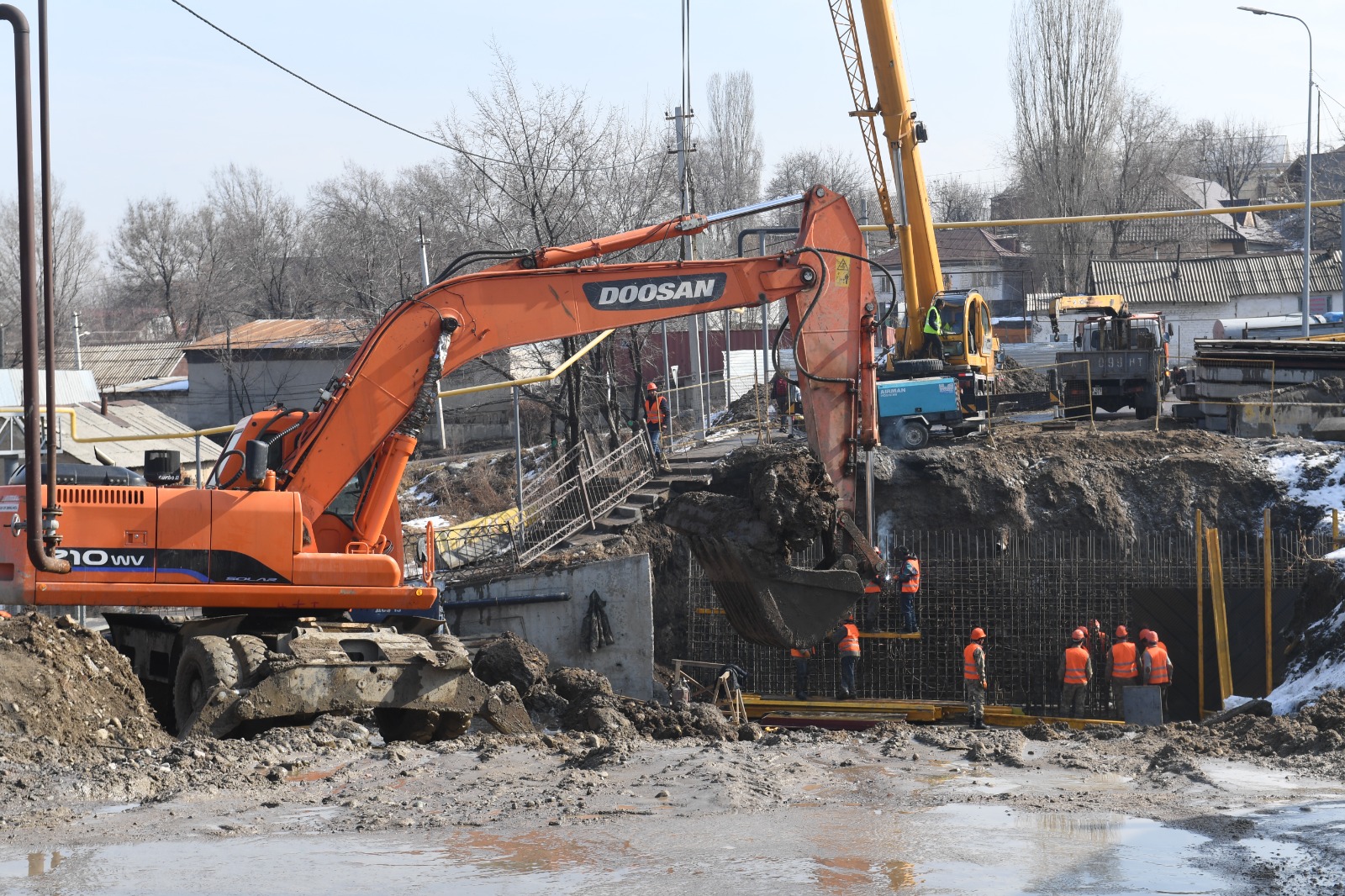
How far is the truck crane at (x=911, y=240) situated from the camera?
69.7ft

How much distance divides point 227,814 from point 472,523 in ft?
41.3

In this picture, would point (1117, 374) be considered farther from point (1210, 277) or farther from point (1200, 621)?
point (1210, 277)

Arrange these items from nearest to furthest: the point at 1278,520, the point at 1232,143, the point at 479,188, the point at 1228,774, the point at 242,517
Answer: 1. the point at 1228,774
2. the point at 242,517
3. the point at 1278,520
4. the point at 479,188
5. the point at 1232,143

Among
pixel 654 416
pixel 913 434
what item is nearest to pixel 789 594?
pixel 654 416

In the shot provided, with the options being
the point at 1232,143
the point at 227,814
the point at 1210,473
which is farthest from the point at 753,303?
the point at 1232,143

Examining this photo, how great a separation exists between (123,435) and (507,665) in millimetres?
15928

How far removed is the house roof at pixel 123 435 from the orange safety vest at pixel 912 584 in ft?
35.3

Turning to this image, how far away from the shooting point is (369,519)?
999 cm

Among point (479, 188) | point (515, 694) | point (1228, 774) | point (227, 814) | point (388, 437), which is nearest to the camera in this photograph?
point (227, 814)

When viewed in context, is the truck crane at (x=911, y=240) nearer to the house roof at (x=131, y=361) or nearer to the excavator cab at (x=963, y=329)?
the excavator cab at (x=963, y=329)

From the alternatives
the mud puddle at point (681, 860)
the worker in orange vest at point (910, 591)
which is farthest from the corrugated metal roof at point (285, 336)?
the mud puddle at point (681, 860)

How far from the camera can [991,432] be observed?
21.4 metres

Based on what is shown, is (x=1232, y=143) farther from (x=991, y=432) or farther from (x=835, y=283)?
(x=835, y=283)

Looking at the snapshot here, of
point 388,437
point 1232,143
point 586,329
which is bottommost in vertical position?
point 388,437
